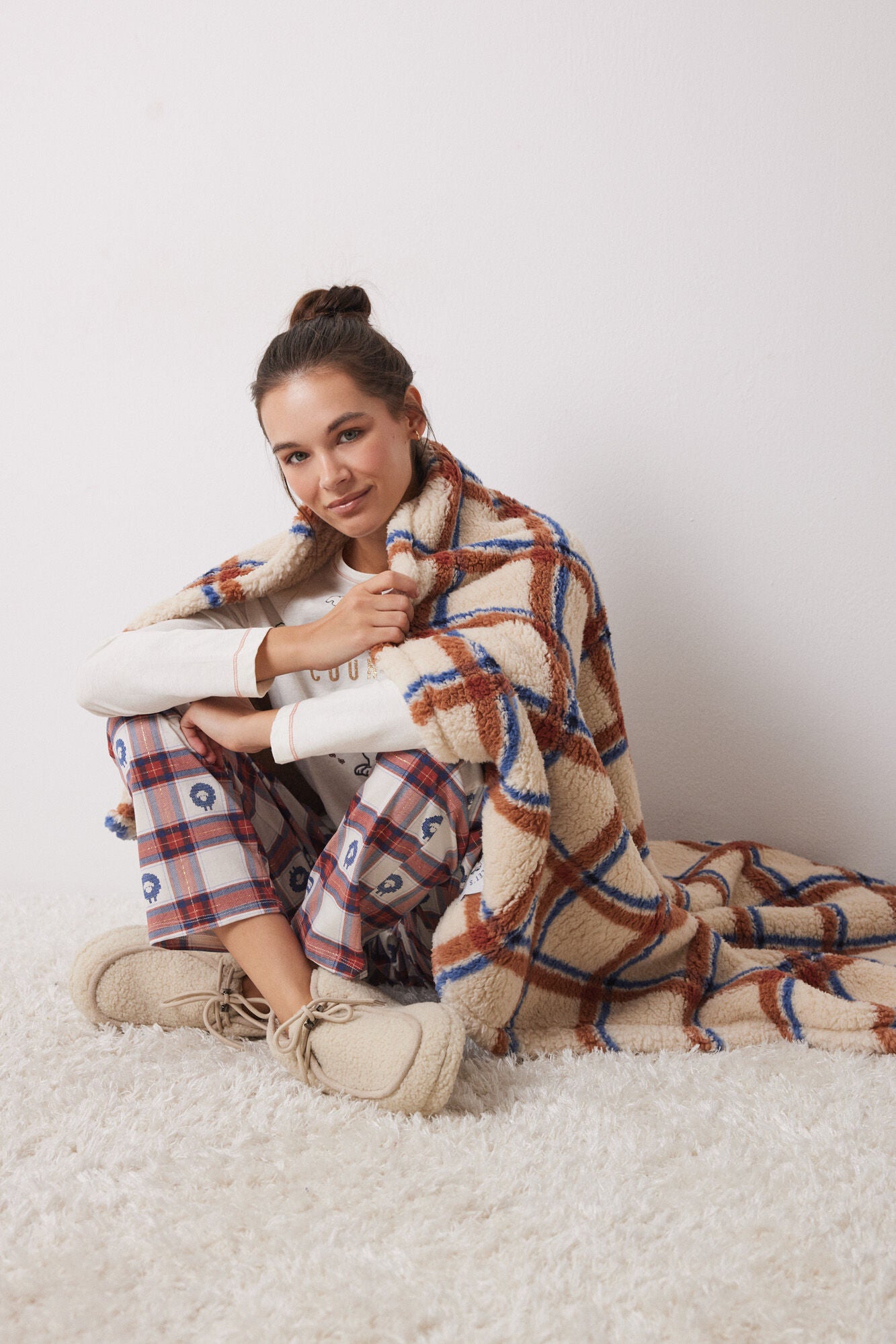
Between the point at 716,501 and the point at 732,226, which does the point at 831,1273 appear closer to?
the point at 716,501

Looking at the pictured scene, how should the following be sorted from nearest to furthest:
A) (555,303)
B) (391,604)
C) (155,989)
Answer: (391,604) < (155,989) < (555,303)

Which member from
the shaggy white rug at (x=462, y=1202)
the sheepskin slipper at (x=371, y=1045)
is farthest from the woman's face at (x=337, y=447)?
the shaggy white rug at (x=462, y=1202)

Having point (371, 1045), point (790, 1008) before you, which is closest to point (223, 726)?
point (371, 1045)

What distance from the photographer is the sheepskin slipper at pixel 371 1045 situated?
0.89 m

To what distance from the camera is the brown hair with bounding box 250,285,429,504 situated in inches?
43.6

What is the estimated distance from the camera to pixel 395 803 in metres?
0.96

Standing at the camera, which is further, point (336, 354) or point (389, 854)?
point (336, 354)

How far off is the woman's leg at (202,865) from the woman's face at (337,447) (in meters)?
0.31

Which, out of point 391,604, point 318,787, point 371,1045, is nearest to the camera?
point 371,1045

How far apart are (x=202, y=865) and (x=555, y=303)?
934mm

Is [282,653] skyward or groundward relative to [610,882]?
skyward

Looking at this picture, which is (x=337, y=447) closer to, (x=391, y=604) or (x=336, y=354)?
(x=336, y=354)

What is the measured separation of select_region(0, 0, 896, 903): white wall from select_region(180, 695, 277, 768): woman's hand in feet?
1.83

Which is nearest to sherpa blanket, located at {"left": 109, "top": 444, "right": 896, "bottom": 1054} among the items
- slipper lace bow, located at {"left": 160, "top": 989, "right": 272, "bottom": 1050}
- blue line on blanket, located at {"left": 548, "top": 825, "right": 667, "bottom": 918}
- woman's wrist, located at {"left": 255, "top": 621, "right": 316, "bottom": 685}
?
blue line on blanket, located at {"left": 548, "top": 825, "right": 667, "bottom": 918}
